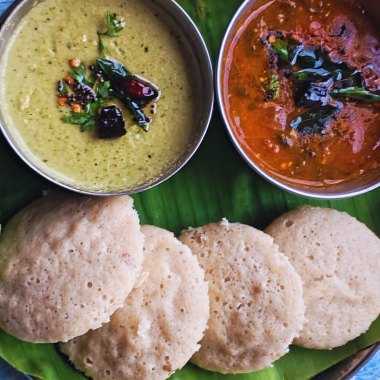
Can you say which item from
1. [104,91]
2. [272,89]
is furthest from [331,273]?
[104,91]

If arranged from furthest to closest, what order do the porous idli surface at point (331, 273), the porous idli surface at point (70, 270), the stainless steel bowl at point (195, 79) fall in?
the porous idli surface at point (331, 273) → the porous idli surface at point (70, 270) → the stainless steel bowl at point (195, 79)

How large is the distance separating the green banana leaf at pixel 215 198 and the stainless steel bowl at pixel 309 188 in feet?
1.18

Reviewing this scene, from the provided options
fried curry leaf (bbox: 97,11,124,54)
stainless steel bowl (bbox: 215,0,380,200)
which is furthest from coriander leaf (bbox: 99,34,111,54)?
stainless steel bowl (bbox: 215,0,380,200)

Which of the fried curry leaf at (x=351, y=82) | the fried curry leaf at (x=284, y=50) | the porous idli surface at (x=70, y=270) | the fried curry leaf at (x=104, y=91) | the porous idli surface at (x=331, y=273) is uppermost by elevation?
the fried curry leaf at (x=104, y=91)

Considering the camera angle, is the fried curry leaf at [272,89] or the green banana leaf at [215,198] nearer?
the fried curry leaf at [272,89]

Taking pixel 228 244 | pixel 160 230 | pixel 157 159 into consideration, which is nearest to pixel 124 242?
pixel 160 230

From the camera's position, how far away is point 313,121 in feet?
8.64

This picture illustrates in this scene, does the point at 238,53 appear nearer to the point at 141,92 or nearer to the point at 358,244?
the point at 141,92

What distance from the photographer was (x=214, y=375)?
2832mm

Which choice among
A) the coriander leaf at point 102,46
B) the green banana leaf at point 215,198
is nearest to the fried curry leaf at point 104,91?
the coriander leaf at point 102,46

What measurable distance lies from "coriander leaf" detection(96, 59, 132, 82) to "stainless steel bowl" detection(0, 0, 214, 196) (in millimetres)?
419

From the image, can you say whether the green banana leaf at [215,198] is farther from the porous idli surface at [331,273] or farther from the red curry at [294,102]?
the red curry at [294,102]

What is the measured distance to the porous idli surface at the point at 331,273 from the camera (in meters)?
2.88

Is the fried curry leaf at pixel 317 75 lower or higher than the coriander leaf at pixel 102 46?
lower
